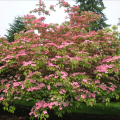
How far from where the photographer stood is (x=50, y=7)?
17.2 ft

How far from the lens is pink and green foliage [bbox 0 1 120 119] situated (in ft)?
11.7

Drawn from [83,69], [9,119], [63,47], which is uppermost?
[63,47]

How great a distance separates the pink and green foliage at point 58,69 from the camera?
11.7 feet

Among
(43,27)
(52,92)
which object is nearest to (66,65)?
(52,92)

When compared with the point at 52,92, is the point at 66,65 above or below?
above

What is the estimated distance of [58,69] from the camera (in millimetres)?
4219

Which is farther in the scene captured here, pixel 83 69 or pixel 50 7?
pixel 50 7

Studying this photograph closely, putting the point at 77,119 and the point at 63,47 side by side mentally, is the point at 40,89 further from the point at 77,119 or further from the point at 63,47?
the point at 77,119

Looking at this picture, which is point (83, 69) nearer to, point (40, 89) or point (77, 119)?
point (40, 89)

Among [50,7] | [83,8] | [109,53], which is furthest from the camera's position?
[83,8]

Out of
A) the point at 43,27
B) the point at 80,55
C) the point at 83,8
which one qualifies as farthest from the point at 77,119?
the point at 83,8

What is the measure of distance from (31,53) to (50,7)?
2481 millimetres

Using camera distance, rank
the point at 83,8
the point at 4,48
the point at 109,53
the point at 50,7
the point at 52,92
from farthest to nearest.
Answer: the point at 83,8, the point at 50,7, the point at 109,53, the point at 4,48, the point at 52,92

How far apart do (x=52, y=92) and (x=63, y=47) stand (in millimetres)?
1446
